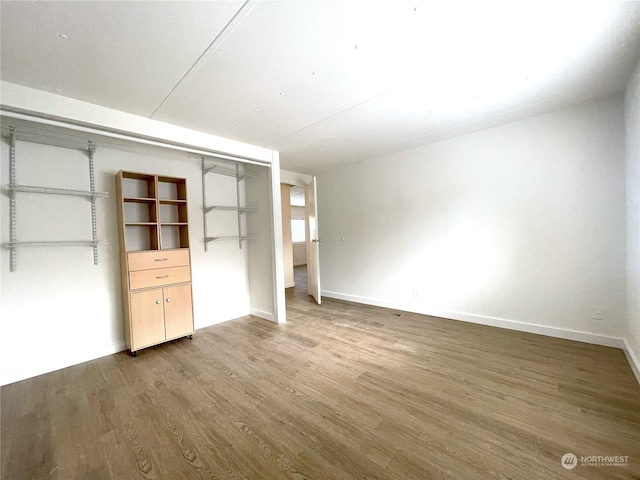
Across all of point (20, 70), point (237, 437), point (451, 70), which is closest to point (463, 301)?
point (451, 70)

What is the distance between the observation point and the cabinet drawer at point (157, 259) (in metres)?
2.68

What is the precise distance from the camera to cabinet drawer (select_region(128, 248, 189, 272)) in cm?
268

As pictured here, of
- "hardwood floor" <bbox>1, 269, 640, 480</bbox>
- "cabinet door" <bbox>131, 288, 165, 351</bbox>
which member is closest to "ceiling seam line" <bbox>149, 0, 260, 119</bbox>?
"cabinet door" <bbox>131, 288, 165, 351</bbox>

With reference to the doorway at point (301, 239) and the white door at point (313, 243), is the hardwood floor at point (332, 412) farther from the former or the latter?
the doorway at point (301, 239)

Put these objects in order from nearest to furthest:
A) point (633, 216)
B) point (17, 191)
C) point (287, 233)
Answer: point (633, 216) → point (17, 191) → point (287, 233)

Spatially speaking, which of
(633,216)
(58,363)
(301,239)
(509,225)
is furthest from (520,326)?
(301,239)

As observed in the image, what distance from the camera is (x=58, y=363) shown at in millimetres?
2471

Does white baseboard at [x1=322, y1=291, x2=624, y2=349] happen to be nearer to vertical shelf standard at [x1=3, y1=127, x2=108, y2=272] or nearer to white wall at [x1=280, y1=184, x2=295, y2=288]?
white wall at [x1=280, y1=184, x2=295, y2=288]

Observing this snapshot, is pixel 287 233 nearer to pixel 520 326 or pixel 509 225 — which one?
pixel 509 225

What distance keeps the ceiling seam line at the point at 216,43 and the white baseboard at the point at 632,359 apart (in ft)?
12.3

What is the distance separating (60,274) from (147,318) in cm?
93

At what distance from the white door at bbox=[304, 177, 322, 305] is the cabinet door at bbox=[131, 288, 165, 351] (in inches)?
98.0

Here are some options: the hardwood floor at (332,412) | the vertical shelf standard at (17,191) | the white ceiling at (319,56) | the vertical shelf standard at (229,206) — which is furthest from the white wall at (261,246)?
the vertical shelf standard at (17,191)

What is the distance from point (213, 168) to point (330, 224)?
2422mm
